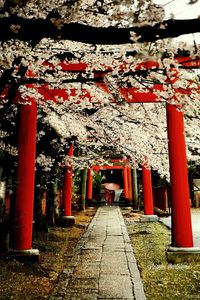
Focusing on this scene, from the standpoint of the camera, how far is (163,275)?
→ 5.77 metres

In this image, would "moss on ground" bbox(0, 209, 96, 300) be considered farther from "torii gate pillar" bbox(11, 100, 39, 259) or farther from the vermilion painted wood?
the vermilion painted wood

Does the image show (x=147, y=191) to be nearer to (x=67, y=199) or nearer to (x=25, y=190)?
(x=67, y=199)

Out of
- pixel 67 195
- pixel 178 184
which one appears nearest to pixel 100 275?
pixel 178 184

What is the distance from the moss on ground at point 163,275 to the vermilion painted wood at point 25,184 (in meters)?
2.52

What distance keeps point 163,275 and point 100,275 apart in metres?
1.24

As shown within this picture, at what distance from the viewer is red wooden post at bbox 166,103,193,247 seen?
6.68 meters

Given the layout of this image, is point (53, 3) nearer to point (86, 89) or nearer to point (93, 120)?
point (86, 89)

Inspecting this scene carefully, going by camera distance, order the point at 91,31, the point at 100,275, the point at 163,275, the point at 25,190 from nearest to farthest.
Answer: the point at 91,31, the point at 100,275, the point at 163,275, the point at 25,190

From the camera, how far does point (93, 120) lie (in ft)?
36.3

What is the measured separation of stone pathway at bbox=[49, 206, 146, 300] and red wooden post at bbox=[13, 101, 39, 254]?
1.18 meters

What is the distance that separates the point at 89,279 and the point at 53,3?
4312 mm

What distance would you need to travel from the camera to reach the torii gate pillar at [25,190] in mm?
6578

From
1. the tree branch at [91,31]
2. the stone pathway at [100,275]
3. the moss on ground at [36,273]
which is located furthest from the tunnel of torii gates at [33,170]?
the tree branch at [91,31]

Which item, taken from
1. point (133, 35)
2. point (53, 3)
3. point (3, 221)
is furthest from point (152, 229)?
point (133, 35)
